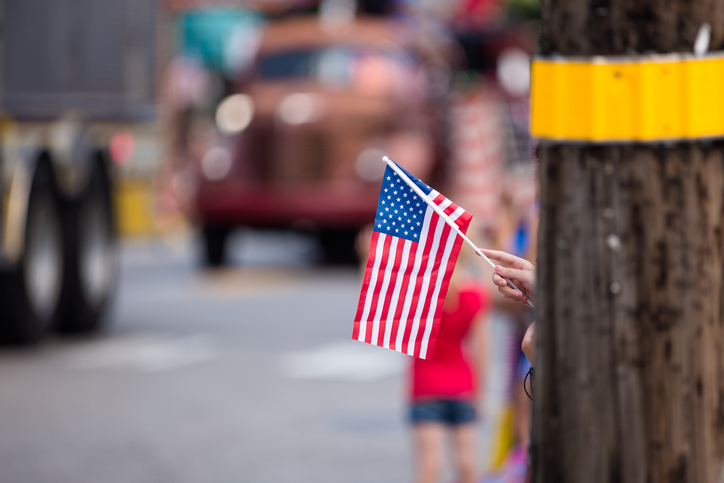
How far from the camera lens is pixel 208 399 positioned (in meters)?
9.33

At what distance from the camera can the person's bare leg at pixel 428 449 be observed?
5.58m

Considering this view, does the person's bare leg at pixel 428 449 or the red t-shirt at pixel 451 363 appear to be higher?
the red t-shirt at pixel 451 363

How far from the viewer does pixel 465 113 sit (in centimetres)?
2094

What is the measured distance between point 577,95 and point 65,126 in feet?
32.8

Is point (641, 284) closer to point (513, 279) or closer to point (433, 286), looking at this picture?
point (513, 279)

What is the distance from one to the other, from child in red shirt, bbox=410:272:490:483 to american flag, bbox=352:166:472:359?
98.0 inches

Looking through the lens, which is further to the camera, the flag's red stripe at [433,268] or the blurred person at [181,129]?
the blurred person at [181,129]

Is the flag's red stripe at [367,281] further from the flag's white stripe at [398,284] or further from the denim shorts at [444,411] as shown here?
the denim shorts at [444,411]

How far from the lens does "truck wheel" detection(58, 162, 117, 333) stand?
12.1 m

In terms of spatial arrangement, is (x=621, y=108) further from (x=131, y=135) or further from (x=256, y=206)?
(x=256, y=206)

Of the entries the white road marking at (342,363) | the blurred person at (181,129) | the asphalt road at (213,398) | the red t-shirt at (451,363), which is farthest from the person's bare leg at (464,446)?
the blurred person at (181,129)

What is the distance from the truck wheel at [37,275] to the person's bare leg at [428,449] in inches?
232

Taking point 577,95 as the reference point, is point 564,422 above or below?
below

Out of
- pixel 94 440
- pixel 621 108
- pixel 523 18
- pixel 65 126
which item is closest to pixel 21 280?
pixel 65 126
